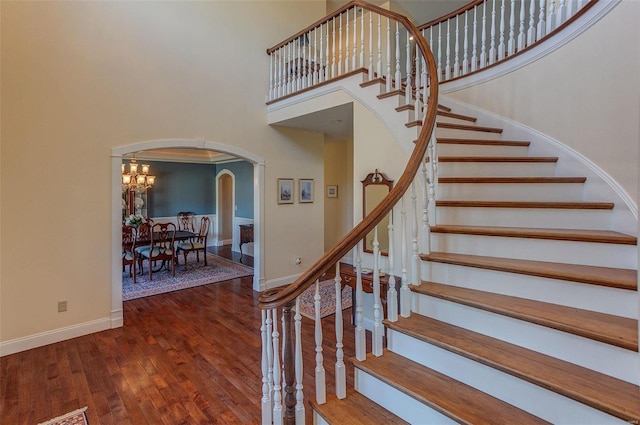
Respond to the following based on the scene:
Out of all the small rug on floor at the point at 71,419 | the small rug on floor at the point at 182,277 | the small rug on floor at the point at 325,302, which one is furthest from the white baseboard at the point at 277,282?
the small rug on floor at the point at 71,419

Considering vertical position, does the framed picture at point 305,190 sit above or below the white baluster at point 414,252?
above

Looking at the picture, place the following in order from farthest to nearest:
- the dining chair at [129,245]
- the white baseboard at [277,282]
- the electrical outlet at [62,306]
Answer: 1. the dining chair at [129,245]
2. the white baseboard at [277,282]
3. the electrical outlet at [62,306]

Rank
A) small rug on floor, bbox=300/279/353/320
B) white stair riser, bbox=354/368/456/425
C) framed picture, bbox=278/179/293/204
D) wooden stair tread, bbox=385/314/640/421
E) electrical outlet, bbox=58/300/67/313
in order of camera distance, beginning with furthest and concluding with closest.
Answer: framed picture, bbox=278/179/293/204
small rug on floor, bbox=300/279/353/320
electrical outlet, bbox=58/300/67/313
white stair riser, bbox=354/368/456/425
wooden stair tread, bbox=385/314/640/421

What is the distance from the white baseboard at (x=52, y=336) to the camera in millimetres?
3109

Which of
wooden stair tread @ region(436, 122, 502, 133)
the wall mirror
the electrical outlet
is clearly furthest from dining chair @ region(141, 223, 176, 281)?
wooden stair tread @ region(436, 122, 502, 133)

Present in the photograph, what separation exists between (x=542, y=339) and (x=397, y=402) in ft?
2.50

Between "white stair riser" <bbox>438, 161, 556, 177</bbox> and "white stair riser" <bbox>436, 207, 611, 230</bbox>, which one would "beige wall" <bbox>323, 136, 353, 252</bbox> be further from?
"white stair riser" <bbox>436, 207, 611, 230</bbox>

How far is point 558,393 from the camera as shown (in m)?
1.24

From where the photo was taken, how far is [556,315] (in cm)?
149

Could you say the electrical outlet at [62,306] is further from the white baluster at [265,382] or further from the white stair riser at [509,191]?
the white stair riser at [509,191]

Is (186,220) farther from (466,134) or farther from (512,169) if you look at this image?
(512,169)

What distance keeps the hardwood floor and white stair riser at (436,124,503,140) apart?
7.74ft

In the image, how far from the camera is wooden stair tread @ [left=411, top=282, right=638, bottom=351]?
4.24ft

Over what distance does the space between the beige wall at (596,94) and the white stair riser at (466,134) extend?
284 mm
